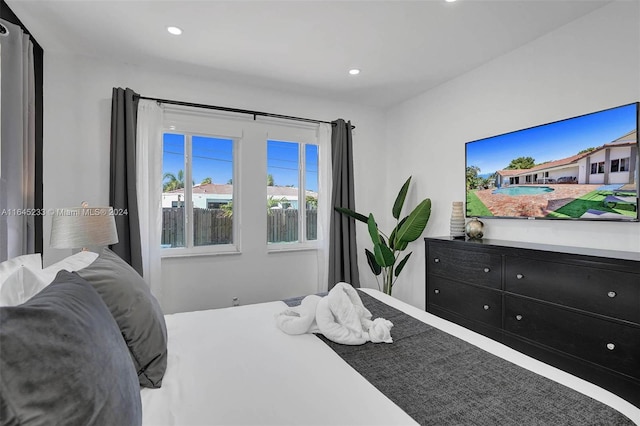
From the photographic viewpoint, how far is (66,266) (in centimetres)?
133

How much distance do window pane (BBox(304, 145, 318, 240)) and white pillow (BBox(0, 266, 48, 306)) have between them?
117 inches

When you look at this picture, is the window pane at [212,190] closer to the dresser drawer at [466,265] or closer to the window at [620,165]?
the dresser drawer at [466,265]

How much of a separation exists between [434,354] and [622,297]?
119 centimetres

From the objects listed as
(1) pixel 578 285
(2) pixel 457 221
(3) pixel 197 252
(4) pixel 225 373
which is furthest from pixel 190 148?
(1) pixel 578 285

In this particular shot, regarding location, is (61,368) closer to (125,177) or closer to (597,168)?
(125,177)

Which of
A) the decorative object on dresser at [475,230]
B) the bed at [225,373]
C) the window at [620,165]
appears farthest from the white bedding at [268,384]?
the window at [620,165]

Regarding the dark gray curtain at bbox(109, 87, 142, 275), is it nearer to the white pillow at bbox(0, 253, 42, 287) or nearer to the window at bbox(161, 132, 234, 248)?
the window at bbox(161, 132, 234, 248)

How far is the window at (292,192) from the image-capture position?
12.1 feet

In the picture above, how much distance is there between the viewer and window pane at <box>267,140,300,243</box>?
12.1 ft

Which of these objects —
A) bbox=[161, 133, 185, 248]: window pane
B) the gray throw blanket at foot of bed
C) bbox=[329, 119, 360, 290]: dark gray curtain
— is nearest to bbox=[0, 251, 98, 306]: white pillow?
the gray throw blanket at foot of bed

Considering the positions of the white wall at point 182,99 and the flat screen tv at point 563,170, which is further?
the white wall at point 182,99

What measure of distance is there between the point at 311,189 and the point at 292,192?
24 cm

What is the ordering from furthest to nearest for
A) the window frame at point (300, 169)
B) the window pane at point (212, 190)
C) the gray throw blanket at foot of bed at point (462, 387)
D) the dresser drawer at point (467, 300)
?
the window frame at point (300, 169), the window pane at point (212, 190), the dresser drawer at point (467, 300), the gray throw blanket at foot of bed at point (462, 387)

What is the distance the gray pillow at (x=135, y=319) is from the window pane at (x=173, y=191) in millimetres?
2046
